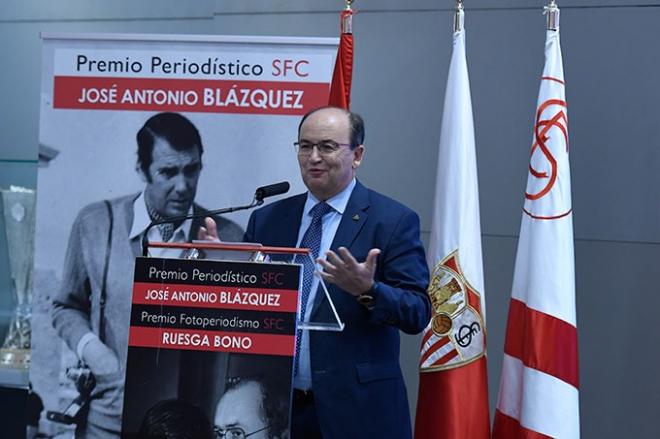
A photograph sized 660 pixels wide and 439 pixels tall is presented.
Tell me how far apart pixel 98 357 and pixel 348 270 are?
1.65 meters

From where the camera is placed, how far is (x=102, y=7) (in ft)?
15.8

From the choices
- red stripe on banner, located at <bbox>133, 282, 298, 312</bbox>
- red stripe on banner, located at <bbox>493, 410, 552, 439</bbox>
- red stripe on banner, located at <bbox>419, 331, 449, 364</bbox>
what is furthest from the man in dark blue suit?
red stripe on banner, located at <bbox>493, 410, 552, 439</bbox>

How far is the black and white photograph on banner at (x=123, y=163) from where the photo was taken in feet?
11.2

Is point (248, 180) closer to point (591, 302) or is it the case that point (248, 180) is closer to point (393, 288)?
point (393, 288)

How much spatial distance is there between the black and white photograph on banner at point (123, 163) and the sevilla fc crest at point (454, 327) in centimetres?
71

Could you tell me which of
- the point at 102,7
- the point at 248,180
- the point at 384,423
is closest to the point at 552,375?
the point at 384,423

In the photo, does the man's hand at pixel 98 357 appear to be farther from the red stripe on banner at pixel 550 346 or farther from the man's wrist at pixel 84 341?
the red stripe on banner at pixel 550 346

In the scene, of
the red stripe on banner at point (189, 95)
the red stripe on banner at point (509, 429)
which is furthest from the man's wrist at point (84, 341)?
the red stripe on banner at point (509, 429)

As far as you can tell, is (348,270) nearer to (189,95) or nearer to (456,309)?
(456,309)

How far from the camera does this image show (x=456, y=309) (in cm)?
321

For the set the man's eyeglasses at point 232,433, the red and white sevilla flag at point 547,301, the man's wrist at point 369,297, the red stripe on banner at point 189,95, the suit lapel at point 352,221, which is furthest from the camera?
the red stripe on banner at point 189,95

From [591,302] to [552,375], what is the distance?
0.97m

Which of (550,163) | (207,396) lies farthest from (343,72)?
(207,396)

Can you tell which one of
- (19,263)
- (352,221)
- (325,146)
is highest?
(325,146)
